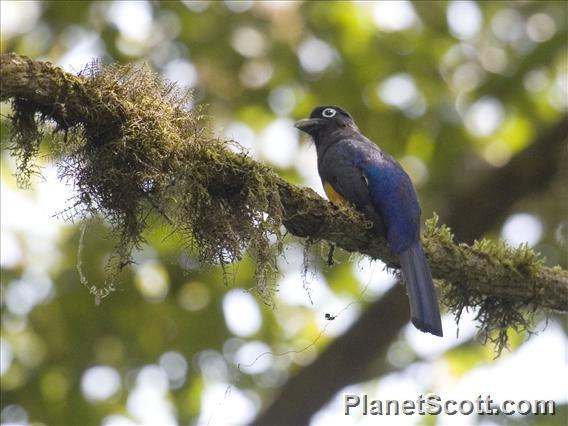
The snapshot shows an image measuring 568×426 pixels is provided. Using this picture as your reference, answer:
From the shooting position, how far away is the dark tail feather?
16.1ft

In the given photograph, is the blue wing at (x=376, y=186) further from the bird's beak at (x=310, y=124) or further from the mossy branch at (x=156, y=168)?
the bird's beak at (x=310, y=124)

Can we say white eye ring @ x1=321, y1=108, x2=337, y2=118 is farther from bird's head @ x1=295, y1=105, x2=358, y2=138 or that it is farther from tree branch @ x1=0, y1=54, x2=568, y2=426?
tree branch @ x1=0, y1=54, x2=568, y2=426

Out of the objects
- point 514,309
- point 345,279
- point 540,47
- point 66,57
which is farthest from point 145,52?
point 514,309

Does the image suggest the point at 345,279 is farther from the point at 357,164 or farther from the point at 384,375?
the point at 357,164

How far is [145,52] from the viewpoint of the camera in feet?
29.7

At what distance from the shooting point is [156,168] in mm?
4301

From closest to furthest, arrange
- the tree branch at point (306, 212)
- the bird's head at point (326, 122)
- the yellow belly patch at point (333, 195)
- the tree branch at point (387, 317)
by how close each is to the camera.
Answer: the tree branch at point (306, 212) → the yellow belly patch at point (333, 195) → the bird's head at point (326, 122) → the tree branch at point (387, 317)

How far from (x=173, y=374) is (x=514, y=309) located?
11.3ft

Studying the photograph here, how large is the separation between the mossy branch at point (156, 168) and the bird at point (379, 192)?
254mm

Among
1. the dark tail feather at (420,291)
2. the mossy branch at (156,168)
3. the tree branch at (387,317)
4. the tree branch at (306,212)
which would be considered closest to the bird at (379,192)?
the dark tail feather at (420,291)

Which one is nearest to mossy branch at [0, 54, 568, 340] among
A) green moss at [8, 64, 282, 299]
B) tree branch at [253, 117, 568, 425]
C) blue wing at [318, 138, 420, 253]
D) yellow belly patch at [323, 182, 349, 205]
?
green moss at [8, 64, 282, 299]

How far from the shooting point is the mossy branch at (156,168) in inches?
163

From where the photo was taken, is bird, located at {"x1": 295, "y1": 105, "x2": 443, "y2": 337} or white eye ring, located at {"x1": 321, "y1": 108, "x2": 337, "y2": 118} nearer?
bird, located at {"x1": 295, "y1": 105, "x2": 443, "y2": 337}

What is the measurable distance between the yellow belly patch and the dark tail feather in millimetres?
580
